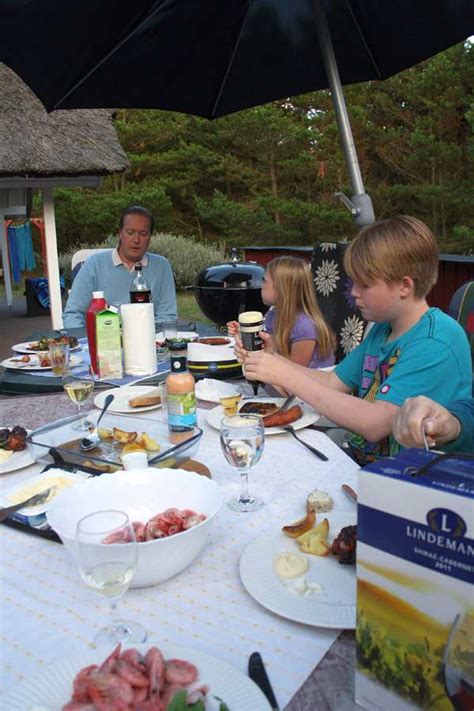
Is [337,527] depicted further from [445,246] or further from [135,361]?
[445,246]

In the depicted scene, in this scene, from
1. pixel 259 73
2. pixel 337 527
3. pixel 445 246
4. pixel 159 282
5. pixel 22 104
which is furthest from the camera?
pixel 445 246

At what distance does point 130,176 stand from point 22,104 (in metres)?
14.8

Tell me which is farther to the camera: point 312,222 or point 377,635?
point 312,222

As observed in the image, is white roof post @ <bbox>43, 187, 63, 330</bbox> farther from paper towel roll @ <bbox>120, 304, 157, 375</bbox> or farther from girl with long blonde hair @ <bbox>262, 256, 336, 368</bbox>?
paper towel roll @ <bbox>120, 304, 157, 375</bbox>

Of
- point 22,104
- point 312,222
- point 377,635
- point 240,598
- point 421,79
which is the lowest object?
point 240,598

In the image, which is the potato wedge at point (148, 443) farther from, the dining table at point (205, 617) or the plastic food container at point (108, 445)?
the dining table at point (205, 617)

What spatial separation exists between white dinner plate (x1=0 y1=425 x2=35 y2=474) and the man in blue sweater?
7.70 ft

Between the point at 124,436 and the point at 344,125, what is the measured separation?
2.21 metres

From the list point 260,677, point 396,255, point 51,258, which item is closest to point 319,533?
point 260,677

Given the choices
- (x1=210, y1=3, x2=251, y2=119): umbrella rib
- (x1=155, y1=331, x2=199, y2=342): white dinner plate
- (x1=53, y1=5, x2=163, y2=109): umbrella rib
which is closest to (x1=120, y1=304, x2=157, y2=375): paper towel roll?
(x1=155, y1=331, x2=199, y2=342): white dinner plate

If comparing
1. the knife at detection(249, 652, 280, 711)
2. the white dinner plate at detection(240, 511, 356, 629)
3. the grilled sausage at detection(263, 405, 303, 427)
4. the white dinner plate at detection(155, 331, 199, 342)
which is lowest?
the knife at detection(249, 652, 280, 711)

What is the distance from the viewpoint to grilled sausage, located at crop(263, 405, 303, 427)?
1.76 metres

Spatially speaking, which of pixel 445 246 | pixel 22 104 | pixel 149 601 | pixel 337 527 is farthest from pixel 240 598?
pixel 445 246

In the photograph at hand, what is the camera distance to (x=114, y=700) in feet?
2.31
